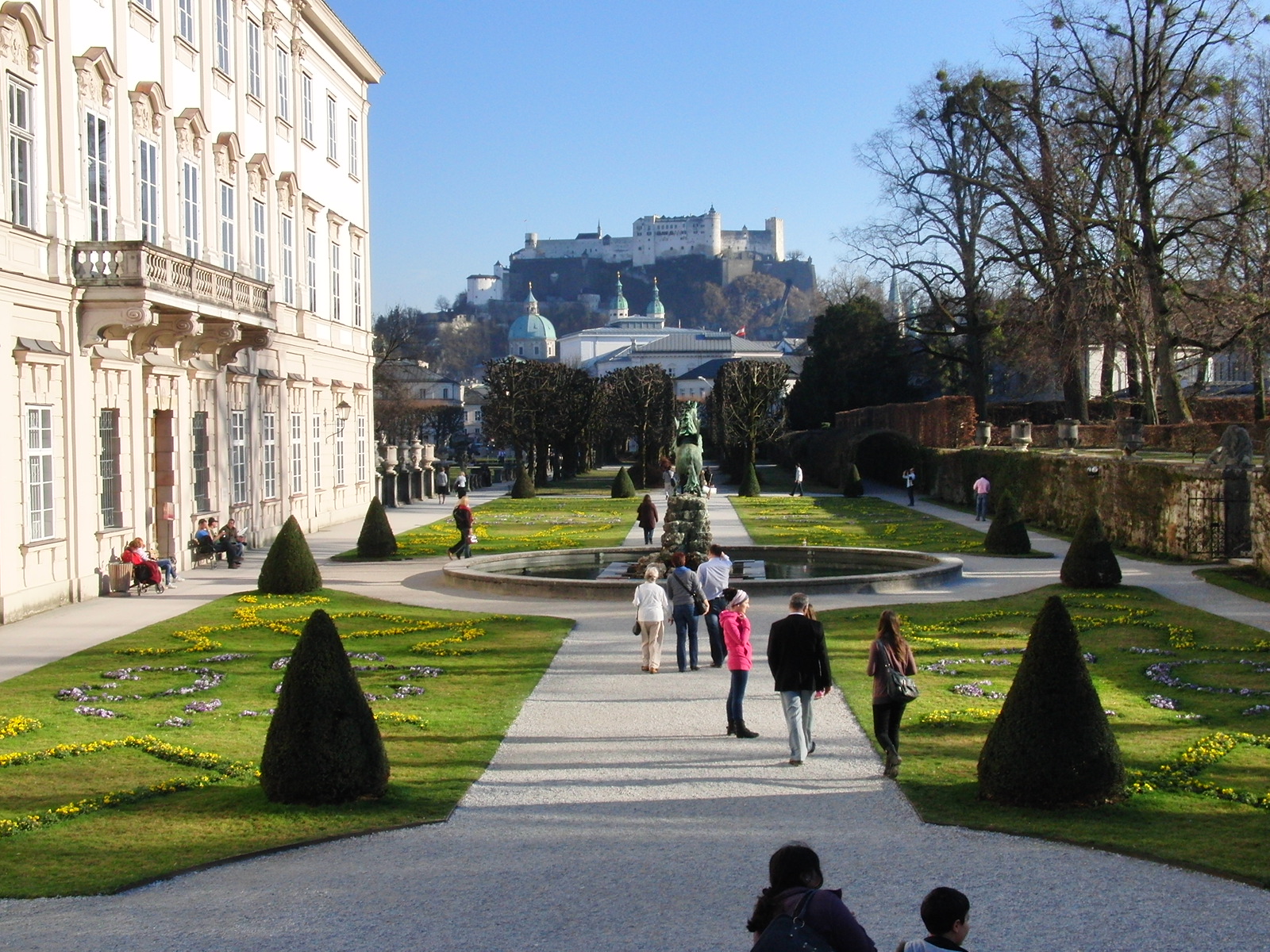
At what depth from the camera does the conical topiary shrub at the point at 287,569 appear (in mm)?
21562

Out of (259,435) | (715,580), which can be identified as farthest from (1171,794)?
(259,435)

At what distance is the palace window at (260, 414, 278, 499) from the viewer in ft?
106

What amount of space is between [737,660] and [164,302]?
1461cm

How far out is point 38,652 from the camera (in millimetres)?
16109

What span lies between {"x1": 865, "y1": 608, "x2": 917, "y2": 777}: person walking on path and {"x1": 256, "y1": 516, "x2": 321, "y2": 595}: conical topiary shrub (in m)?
13.7

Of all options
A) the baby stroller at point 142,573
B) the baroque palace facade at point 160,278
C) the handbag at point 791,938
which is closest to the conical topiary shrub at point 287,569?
the baby stroller at point 142,573

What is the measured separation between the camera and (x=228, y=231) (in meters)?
29.6

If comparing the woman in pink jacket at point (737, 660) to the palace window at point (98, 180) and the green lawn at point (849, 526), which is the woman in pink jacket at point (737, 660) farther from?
the green lawn at point (849, 526)

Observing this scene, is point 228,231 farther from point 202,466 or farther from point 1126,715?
point 1126,715

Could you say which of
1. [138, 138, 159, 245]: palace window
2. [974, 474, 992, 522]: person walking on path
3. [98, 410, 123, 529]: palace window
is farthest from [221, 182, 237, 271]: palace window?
[974, 474, 992, 522]: person walking on path

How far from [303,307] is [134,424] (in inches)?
523

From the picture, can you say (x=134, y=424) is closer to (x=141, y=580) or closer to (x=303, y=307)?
(x=141, y=580)

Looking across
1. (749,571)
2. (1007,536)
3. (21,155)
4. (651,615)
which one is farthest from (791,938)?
(1007,536)

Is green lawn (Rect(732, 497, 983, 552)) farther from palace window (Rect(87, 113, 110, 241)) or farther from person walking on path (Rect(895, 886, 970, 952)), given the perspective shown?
person walking on path (Rect(895, 886, 970, 952))
